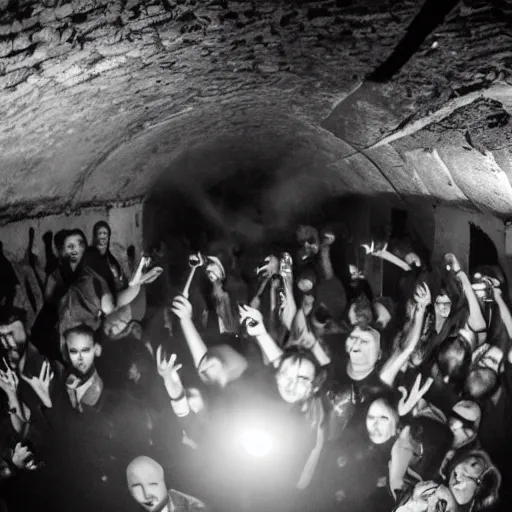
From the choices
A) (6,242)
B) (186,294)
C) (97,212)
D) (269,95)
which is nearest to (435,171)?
(269,95)

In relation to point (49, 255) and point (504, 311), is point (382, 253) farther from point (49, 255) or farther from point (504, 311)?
point (49, 255)

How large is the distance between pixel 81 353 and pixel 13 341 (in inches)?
21.5

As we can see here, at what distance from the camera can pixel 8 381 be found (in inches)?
177

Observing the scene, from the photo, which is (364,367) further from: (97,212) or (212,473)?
(97,212)

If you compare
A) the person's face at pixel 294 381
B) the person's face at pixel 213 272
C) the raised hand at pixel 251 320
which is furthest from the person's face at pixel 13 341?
the person's face at pixel 294 381

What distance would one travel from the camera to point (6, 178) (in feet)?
11.2

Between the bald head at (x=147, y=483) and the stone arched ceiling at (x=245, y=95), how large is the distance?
2.29 m

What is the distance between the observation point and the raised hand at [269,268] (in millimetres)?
5074

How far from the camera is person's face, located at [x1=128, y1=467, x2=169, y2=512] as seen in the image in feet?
16.3

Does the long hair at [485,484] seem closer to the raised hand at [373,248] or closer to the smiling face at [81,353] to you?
the raised hand at [373,248]

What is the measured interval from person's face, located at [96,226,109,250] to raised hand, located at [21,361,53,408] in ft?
3.39

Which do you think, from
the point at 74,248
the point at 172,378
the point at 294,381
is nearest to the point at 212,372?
the point at 172,378

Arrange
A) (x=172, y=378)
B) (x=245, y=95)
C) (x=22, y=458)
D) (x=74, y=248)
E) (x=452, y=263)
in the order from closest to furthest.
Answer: (x=245, y=95)
(x=22, y=458)
(x=74, y=248)
(x=452, y=263)
(x=172, y=378)

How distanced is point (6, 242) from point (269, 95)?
2.12 m
